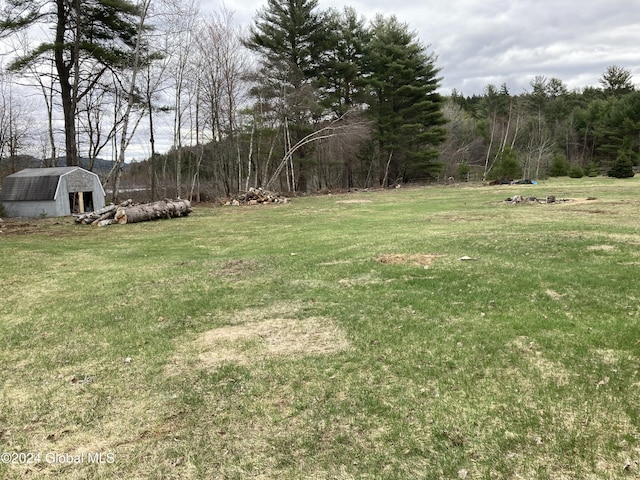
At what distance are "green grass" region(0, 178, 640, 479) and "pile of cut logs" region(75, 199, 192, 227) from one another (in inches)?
318

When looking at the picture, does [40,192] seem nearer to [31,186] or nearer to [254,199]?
[31,186]

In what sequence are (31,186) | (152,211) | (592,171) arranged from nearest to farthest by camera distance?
(152,211) < (31,186) < (592,171)

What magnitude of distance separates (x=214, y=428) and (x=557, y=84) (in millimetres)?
71218

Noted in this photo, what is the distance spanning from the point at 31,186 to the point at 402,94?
28.1 meters

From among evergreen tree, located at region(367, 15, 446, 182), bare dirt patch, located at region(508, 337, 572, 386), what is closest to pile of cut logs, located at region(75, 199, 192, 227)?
bare dirt patch, located at region(508, 337, 572, 386)

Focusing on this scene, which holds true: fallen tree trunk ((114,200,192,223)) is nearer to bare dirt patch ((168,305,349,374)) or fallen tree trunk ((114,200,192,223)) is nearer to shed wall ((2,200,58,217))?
shed wall ((2,200,58,217))

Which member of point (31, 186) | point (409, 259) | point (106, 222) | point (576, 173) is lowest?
point (409, 259)

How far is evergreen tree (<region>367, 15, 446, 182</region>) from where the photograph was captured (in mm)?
35156

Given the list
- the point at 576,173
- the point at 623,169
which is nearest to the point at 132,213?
the point at 623,169

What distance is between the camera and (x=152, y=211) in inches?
645

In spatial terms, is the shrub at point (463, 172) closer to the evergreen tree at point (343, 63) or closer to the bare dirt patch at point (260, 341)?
the evergreen tree at point (343, 63)

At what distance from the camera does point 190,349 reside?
4.13 metres

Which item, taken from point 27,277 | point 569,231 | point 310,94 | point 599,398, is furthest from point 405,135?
point 599,398

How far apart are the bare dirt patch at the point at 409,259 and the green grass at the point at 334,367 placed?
0.30ft
